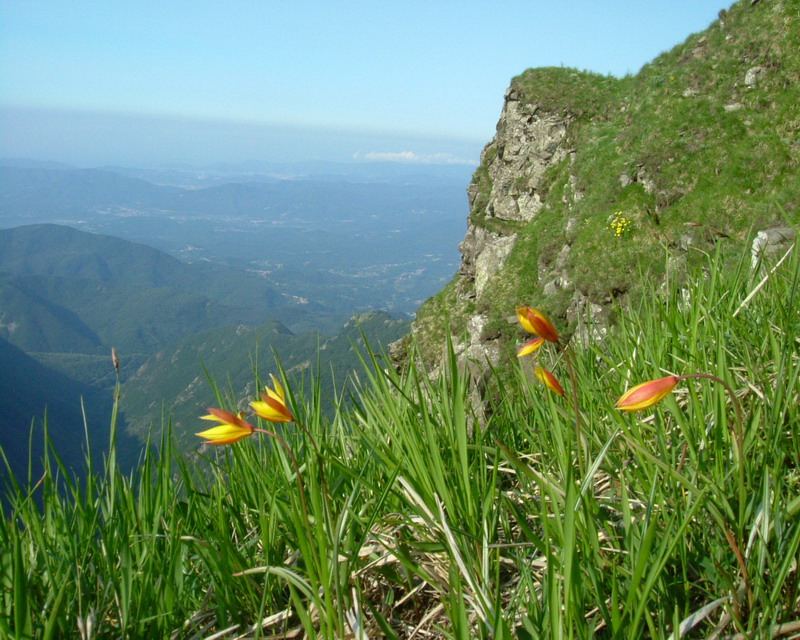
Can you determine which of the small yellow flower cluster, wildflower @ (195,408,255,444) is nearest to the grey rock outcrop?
the small yellow flower cluster

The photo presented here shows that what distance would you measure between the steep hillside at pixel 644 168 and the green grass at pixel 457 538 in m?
8.20

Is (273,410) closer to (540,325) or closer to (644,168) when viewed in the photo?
(540,325)

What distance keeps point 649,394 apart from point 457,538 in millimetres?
661

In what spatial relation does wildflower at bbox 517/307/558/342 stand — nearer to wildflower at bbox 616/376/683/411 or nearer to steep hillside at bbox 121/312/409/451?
wildflower at bbox 616/376/683/411

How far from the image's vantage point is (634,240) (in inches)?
816

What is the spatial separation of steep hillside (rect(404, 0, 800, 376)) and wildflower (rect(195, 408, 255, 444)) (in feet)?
29.5

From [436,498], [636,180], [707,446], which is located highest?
[636,180]

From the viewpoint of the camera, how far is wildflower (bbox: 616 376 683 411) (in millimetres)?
1176

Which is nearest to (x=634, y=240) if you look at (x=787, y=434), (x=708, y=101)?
(x=708, y=101)

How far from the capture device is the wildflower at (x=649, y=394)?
118 cm

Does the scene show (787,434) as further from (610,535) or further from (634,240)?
(634,240)

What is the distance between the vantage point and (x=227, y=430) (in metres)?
1.34

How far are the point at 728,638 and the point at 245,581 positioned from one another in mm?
1132

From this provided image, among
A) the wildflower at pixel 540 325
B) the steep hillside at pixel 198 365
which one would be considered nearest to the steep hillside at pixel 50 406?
the steep hillside at pixel 198 365
